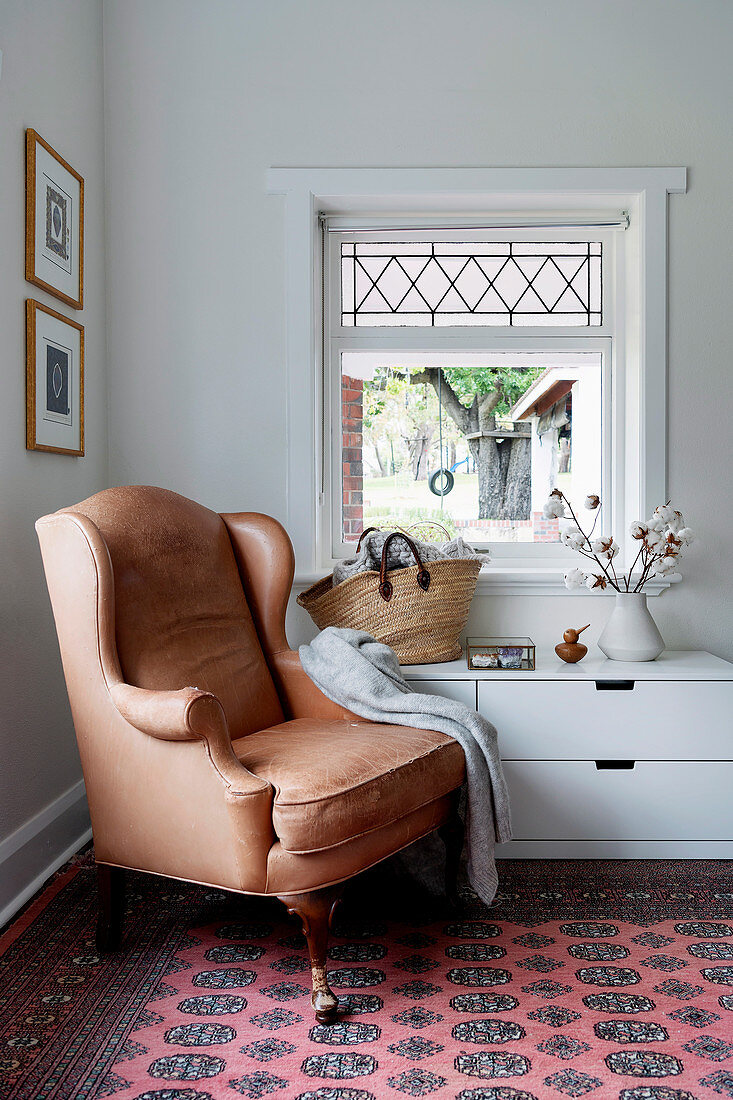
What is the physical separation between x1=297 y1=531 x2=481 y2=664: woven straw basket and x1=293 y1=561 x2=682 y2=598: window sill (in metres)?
0.30

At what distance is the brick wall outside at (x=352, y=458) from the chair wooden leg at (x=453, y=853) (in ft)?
4.07

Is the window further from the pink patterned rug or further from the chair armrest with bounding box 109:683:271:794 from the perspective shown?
the chair armrest with bounding box 109:683:271:794

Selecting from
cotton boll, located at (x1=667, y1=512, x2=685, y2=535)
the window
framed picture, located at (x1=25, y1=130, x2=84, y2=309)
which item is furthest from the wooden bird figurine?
framed picture, located at (x1=25, y1=130, x2=84, y2=309)

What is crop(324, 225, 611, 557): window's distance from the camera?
9.99ft

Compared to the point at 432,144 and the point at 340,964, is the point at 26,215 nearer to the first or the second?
the point at 432,144

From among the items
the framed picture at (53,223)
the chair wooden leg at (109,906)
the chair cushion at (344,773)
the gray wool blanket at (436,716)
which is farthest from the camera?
the framed picture at (53,223)

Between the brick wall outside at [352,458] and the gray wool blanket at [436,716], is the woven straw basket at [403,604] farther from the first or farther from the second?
the brick wall outside at [352,458]

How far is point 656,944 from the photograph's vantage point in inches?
77.3

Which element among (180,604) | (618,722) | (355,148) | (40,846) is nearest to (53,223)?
Answer: (355,148)

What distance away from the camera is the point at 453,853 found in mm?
2113

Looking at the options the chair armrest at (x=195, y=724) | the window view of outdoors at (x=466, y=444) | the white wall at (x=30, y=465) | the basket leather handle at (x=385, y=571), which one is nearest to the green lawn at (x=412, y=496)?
the window view of outdoors at (x=466, y=444)

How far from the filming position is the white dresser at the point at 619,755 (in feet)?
7.96

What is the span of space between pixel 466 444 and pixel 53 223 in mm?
1497

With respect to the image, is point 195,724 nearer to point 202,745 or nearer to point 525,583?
point 202,745
